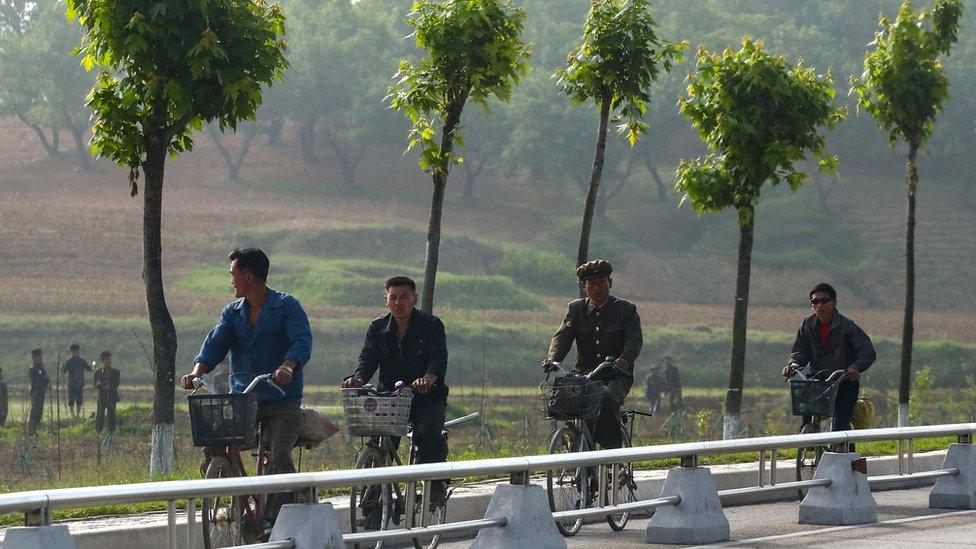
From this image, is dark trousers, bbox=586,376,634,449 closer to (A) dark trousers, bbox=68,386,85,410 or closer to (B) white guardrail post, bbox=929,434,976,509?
(B) white guardrail post, bbox=929,434,976,509

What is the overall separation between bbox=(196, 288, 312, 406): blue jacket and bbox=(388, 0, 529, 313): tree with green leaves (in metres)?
8.59

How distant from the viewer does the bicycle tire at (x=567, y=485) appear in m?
11.6

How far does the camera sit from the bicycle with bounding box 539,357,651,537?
11.5m

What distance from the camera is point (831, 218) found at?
3760 inches

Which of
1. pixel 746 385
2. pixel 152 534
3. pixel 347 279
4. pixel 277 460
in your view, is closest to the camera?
pixel 277 460

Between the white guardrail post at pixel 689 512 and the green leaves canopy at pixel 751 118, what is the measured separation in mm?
11143

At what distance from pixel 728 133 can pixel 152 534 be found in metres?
13.1

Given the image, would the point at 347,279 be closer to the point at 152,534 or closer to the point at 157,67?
the point at 157,67

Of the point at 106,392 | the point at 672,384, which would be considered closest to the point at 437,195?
the point at 106,392

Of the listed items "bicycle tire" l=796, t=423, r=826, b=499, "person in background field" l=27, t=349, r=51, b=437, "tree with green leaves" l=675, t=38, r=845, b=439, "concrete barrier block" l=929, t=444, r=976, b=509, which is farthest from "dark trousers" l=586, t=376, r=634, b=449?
"person in background field" l=27, t=349, r=51, b=437

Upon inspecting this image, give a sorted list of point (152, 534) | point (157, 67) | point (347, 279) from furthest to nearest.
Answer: point (347, 279)
point (157, 67)
point (152, 534)

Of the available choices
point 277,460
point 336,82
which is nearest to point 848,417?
point 277,460

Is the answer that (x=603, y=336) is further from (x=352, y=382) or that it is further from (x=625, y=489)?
(x=352, y=382)

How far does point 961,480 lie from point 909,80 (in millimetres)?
11673
